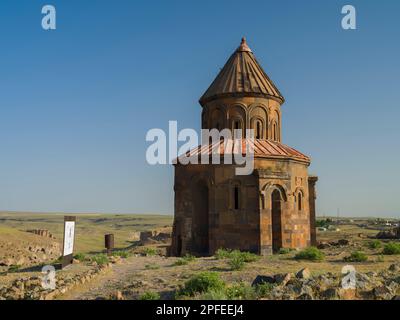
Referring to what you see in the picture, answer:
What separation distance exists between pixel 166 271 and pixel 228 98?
11.0 metres

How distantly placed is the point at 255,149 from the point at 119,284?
10690 millimetres

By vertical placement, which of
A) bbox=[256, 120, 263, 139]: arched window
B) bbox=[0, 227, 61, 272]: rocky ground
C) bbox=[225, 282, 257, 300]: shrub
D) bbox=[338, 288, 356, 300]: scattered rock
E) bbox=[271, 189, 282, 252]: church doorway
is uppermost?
bbox=[256, 120, 263, 139]: arched window

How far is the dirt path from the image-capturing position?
10.0 m

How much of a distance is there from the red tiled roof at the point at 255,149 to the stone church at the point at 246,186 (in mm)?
62

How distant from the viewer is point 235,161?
1941 cm

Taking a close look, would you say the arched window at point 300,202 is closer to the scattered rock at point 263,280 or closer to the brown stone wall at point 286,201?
the brown stone wall at point 286,201

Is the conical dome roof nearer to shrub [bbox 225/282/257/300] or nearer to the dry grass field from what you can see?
the dry grass field

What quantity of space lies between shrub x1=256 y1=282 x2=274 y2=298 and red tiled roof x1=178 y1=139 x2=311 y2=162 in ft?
34.3

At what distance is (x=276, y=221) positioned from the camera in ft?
64.9

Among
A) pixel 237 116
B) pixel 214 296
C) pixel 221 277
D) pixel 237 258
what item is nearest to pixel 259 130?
pixel 237 116

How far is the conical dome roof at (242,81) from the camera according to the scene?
21.7 meters

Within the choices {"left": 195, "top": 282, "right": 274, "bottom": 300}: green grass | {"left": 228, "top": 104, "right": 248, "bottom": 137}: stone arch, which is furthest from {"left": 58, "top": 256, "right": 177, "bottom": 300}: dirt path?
{"left": 228, "top": 104, "right": 248, "bottom": 137}: stone arch

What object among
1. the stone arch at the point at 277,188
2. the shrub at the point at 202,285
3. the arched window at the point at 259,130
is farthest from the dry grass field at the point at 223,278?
the arched window at the point at 259,130

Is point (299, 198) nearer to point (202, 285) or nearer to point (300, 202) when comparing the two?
point (300, 202)
